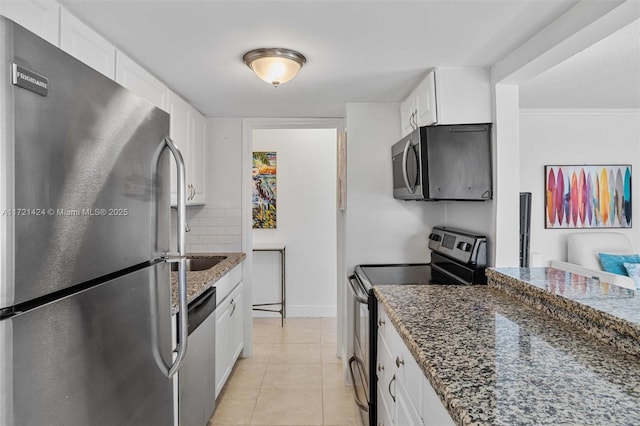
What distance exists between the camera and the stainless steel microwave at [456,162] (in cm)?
206

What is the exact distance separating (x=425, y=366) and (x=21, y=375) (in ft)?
2.93

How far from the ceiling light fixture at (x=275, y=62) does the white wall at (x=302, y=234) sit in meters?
2.50

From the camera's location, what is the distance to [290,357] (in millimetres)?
3340

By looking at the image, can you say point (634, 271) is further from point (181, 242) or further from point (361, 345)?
point (181, 242)

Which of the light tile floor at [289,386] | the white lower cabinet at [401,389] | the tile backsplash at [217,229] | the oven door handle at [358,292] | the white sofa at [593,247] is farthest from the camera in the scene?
the white sofa at [593,247]

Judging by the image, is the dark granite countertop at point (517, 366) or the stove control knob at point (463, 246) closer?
the dark granite countertop at point (517, 366)

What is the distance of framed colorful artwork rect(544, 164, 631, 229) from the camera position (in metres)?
3.66

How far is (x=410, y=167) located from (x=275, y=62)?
1.00 m

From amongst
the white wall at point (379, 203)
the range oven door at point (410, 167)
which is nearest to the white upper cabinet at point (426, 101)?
the range oven door at point (410, 167)

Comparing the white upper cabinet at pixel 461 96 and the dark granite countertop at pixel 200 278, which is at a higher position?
the white upper cabinet at pixel 461 96

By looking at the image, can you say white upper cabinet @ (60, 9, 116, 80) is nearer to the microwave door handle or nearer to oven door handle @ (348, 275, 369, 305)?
the microwave door handle

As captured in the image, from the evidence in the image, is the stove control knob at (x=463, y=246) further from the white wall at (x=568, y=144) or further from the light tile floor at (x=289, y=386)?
the white wall at (x=568, y=144)

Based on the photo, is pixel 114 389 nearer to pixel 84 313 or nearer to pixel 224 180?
pixel 84 313

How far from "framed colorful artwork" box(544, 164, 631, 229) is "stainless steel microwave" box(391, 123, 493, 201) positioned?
2.09 m
